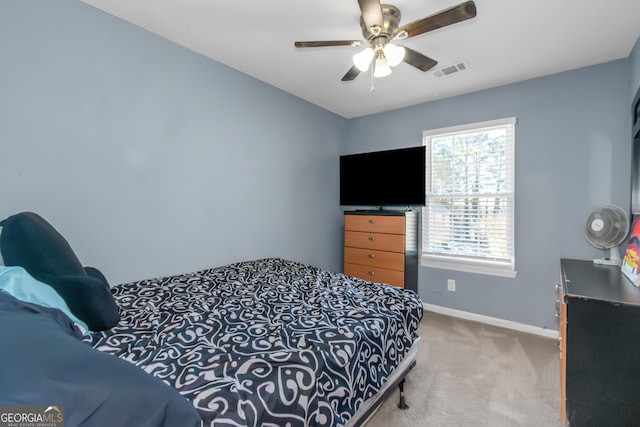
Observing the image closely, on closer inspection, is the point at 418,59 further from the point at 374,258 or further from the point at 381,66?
the point at 374,258

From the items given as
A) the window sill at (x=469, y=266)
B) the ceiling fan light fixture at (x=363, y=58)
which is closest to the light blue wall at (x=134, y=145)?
the ceiling fan light fixture at (x=363, y=58)

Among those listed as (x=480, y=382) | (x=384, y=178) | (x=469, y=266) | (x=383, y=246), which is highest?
(x=384, y=178)

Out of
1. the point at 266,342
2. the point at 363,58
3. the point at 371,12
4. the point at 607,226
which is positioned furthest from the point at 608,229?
the point at 266,342

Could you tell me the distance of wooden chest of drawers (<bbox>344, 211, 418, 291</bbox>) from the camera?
3.26 m

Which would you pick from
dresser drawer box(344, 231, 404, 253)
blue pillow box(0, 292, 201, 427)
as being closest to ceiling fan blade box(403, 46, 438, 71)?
dresser drawer box(344, 231, 404, 253)

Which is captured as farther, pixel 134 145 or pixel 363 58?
pixel 134 145

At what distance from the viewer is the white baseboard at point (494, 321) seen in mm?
2814

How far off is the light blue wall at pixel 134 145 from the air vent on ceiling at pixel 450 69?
1.60 m

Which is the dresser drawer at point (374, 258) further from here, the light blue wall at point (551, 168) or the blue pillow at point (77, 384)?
the blue pillow at point (77, 384)

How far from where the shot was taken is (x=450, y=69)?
2707mm

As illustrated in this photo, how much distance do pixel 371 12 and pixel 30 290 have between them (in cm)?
199

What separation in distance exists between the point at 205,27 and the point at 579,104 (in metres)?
3.28

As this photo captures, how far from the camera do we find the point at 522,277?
295 centimetres

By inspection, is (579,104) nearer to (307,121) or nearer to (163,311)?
(307,121)
